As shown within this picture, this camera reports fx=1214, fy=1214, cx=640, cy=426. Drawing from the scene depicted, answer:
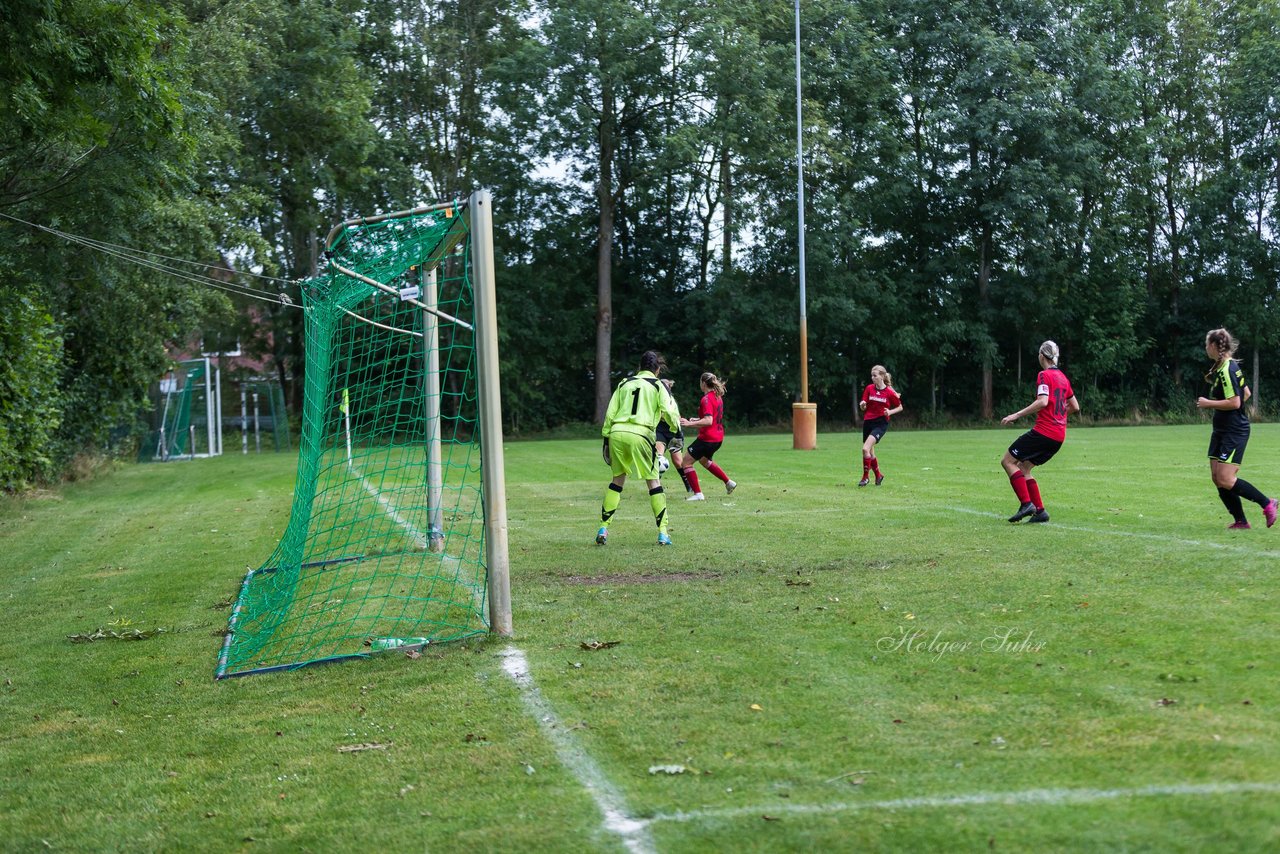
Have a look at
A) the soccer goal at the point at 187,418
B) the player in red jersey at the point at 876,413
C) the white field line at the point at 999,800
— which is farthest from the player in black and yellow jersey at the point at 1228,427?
the soccer goal at the point at 187,418

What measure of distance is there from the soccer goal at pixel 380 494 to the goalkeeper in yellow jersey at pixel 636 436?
4.96ft

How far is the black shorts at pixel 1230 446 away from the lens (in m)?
10.3

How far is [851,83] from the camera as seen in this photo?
151ft

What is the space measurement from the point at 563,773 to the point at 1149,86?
5107 cm

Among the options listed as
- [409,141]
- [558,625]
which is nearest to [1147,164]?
[409,141]

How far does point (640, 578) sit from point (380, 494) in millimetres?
2531

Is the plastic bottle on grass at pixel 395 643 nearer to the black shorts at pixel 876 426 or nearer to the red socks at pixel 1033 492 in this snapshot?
the red socks at pixel 1033 492

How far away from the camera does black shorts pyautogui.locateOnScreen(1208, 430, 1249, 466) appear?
10289 millimetres

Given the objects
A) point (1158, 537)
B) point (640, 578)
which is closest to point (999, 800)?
point (640, 578)

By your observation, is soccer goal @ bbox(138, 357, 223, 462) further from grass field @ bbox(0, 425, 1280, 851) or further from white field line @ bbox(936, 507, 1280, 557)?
white field line @ bbox(936, 507, 1280, 557)

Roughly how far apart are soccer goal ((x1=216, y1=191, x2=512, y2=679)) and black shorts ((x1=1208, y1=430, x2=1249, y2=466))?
6.30 metres

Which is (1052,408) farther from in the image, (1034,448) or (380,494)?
(380,494)

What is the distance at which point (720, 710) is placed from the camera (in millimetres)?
5352

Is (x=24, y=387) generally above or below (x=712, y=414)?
above
